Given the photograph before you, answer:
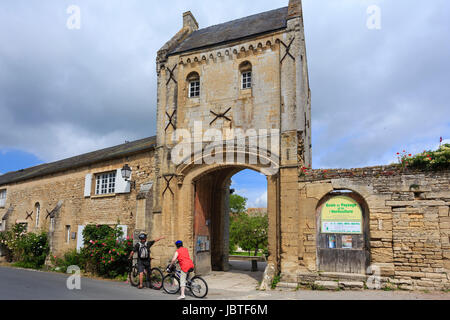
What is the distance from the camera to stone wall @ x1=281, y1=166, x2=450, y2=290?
8375 millimetres

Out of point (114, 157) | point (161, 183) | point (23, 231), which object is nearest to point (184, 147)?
point (161, 183)

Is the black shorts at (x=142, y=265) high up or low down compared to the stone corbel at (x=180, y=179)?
down

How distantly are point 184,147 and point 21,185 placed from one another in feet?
45.8

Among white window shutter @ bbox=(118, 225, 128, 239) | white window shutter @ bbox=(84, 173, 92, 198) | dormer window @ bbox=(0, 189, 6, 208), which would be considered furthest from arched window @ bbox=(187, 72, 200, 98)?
dormer window @ bbox=(0, 189, 6, 208)

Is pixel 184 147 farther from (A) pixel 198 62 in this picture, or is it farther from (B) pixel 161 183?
(A) pixel 198 62

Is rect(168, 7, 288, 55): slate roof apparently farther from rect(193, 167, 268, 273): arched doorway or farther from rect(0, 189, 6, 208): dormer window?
rect(0, 189, 6, 208): dormer window

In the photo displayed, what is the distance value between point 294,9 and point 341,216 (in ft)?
22.5

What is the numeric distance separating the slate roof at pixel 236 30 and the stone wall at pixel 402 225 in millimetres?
5653

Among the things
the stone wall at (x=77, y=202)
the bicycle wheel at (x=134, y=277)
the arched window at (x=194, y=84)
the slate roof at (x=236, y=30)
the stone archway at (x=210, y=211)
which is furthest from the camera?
the stone wall at (x=77, y=202)

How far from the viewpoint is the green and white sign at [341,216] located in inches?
372

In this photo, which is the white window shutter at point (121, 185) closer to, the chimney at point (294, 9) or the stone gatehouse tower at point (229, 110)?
the stone gatehouse tower at point (229, 110)

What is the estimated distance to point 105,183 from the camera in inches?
599

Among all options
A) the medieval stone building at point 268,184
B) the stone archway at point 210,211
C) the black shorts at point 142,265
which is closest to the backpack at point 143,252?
the black shorts at point 142,265
